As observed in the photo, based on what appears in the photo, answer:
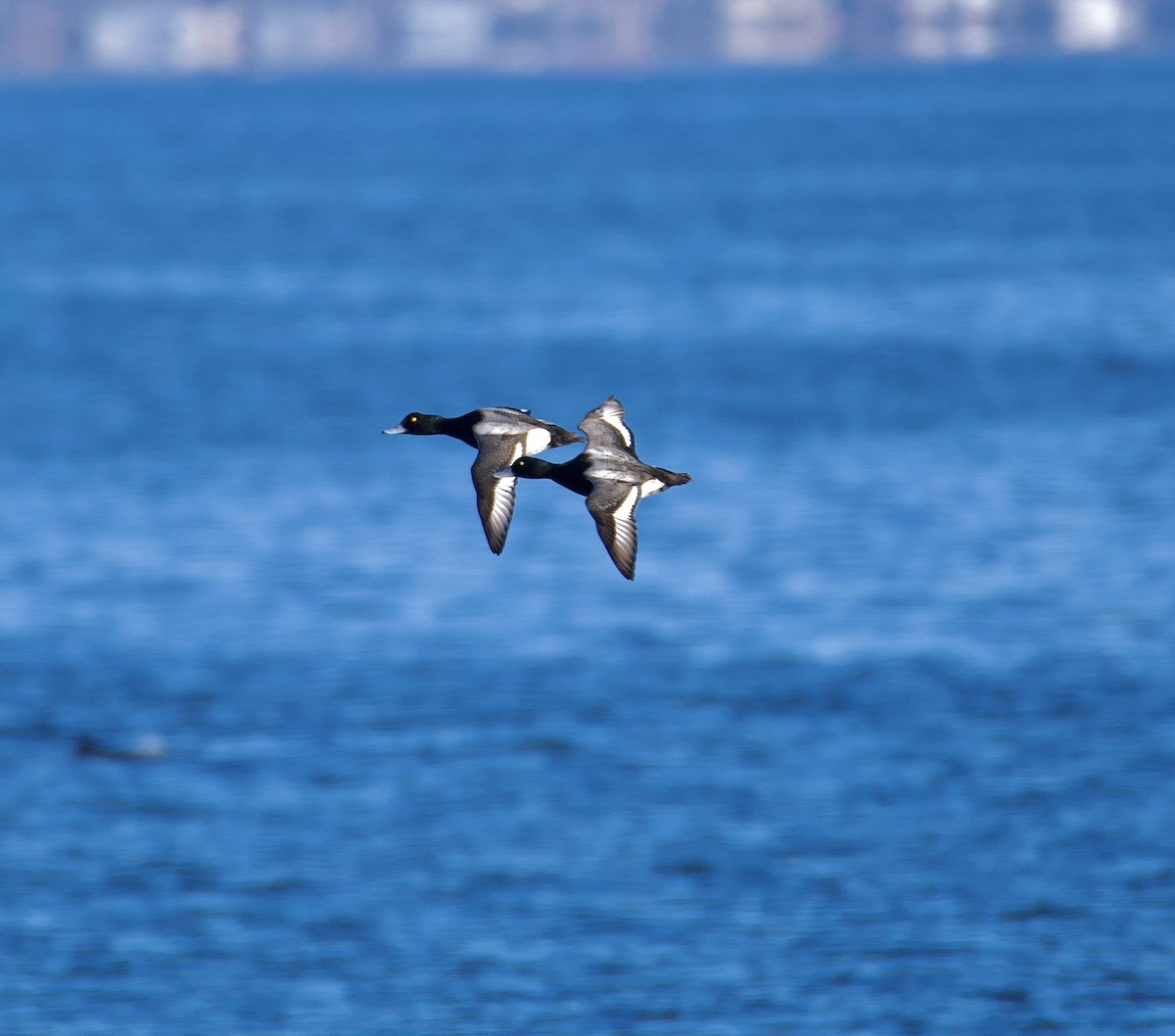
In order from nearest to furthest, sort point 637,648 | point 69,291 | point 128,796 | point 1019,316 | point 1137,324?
point 128,796 < point 637,648 < point 1137,324 < point 1019,316 < point 69,291

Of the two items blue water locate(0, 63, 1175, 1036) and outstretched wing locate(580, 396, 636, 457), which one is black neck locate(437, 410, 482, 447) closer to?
outstretched wing locate(580, 396, 636, 457)

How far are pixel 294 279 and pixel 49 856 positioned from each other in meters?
110

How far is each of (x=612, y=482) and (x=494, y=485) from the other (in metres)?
0.60

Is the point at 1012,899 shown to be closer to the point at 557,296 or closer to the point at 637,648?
the point at 637,648

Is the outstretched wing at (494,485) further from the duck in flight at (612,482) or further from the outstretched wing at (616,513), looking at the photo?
the outstretched wing at (616,513)

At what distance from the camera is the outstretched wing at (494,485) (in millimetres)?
11273

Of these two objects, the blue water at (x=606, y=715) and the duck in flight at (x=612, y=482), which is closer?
the duck in flight at (x=612, y=482)

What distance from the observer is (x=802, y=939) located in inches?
1339

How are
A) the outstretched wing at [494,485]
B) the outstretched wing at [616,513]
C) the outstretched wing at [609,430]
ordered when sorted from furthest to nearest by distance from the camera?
the outstretched wing at [609,430]
the outstretched wing at [616,513]
the outstretched wing at [494,485]

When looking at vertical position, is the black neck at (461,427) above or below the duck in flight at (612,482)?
above

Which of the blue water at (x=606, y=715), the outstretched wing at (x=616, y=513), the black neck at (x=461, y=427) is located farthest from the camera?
the blue water at (x=606, y=715)

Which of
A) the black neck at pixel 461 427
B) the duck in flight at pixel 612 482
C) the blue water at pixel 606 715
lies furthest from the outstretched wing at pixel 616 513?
the blue water at pixel 606 715

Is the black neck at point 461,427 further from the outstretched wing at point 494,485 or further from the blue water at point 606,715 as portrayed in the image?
the blue water at point 606,715

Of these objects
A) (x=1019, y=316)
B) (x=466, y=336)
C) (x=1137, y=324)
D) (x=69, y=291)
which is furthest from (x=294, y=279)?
(x=1137, y=324)
